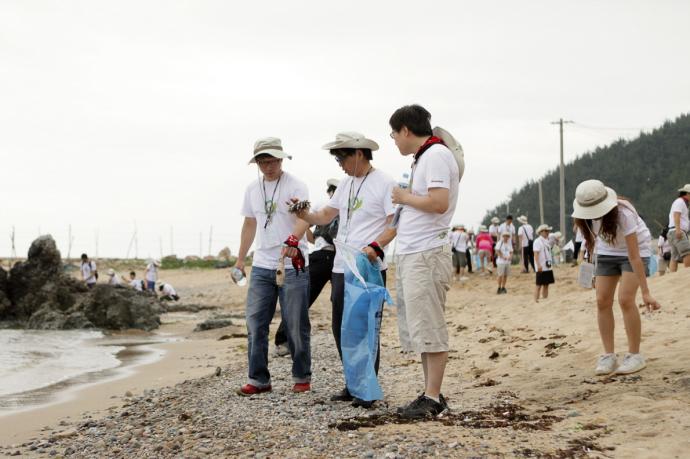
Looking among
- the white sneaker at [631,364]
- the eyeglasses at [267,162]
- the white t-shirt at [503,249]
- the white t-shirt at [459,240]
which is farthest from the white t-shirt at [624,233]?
the white t-shirt at [459,240]

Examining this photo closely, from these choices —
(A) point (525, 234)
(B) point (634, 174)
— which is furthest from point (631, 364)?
(B) point (634, 174)

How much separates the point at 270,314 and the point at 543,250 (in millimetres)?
8719

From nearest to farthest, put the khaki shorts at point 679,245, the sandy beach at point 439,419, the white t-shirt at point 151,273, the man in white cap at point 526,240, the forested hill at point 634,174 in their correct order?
the sandy beach at point 439,419 → the khaki shorts at point 679,245 → the man in white cap at point 526,240 → the white t-shirt at point 151,273 → the forested hill at point 634,174

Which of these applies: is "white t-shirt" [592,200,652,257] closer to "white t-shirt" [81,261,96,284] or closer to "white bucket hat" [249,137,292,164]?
"white bucket hat" [249,137,292,164]

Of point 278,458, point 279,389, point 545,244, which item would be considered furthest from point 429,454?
point 545,244

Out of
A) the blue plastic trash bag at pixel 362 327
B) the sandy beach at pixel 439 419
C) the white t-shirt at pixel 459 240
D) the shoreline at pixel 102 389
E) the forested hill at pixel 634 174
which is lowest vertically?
the shoreline at pixel 102 389

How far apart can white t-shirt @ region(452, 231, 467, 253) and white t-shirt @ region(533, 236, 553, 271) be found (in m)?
7.70

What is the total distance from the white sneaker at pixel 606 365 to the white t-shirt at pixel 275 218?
7.42 feet

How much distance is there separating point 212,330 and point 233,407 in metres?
9.92

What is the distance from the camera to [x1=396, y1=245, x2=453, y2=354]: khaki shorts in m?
4.76

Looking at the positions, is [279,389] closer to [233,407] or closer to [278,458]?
[233,407]

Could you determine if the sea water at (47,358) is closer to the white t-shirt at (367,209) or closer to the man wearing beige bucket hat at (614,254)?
the white t-shirt at (367,209)

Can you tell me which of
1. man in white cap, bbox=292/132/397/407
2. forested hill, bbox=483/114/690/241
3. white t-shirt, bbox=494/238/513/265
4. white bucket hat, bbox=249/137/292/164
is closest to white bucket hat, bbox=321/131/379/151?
Result: man in white cap, bbox=292/132/397/407

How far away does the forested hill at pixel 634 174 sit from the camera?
48.8 m
